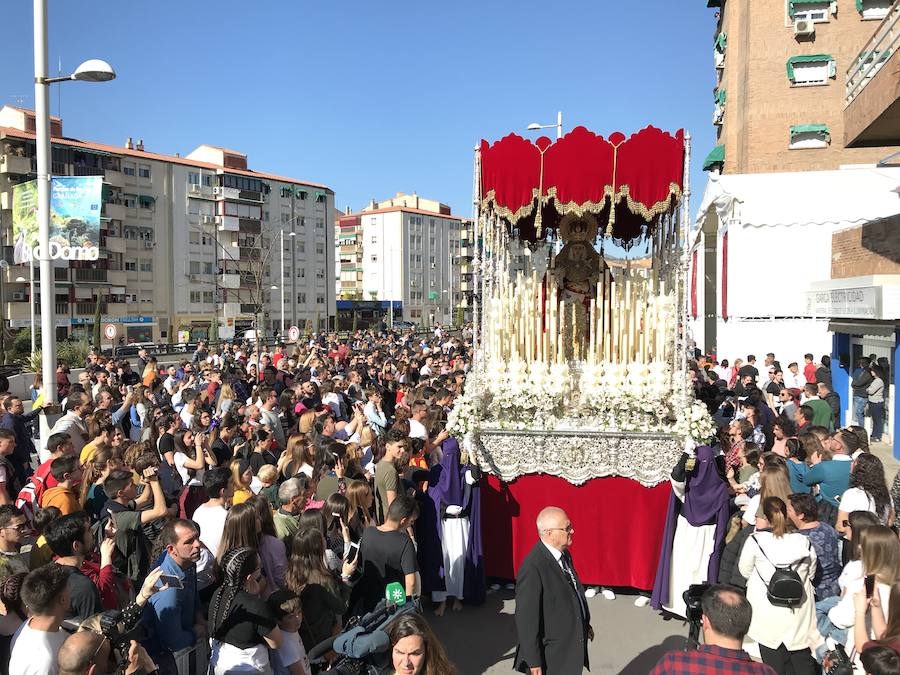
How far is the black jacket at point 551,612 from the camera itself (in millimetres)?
4090

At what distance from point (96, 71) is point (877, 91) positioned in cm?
1254

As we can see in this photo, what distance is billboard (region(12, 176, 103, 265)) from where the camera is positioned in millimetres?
8852

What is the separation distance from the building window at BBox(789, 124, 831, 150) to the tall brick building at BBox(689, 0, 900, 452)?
0.03 metres

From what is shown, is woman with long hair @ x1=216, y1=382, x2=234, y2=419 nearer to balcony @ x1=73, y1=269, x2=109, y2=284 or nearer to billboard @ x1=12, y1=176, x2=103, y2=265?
billboard @ x1=12, y1=176, x2=103, y2=265

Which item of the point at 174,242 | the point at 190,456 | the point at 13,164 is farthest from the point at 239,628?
the point at 174,242

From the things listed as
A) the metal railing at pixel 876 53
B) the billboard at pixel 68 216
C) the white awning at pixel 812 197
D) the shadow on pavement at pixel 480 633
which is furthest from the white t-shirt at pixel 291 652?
the white awning at pixel 812 197

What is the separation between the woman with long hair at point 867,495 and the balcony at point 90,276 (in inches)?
2102

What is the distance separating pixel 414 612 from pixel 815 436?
5054 mm

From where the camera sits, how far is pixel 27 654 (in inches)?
124

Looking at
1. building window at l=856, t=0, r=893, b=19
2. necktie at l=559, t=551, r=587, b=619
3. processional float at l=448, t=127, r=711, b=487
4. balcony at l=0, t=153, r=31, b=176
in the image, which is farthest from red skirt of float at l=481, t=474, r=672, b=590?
balcony at l=0, t=153, r=31, b=176

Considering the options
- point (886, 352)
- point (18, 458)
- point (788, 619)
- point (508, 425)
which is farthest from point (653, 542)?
point (886, 352)

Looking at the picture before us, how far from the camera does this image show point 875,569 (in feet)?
13.0

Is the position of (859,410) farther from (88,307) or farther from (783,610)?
(88,307)

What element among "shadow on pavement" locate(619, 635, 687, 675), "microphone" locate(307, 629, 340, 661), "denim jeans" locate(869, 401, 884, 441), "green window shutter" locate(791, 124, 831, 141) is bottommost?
"shadow on pavement" locate(619, 635, 687, 675)
